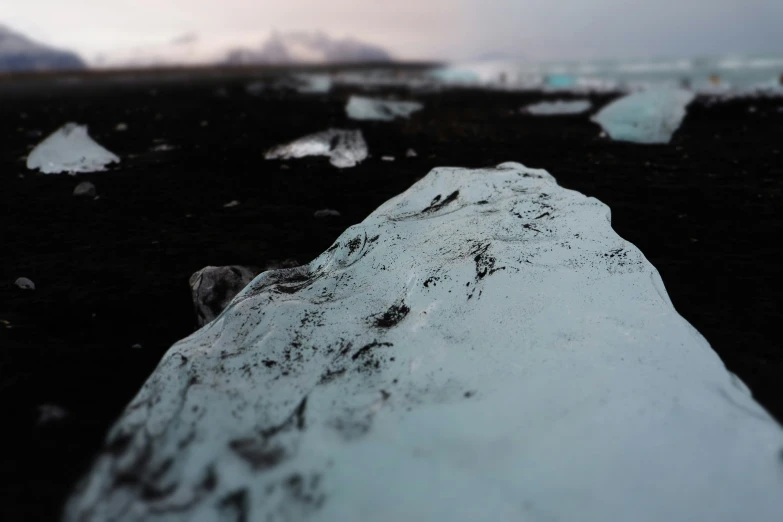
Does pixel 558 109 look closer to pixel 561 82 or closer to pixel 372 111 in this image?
pixel 372 111

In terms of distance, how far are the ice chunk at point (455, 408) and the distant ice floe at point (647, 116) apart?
9792 millimetres

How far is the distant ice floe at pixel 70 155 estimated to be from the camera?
924 centimetres

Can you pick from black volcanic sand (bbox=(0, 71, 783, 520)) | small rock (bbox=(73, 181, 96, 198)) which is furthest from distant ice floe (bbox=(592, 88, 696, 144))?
small rock (bbox=(73, 181, 96, 198))

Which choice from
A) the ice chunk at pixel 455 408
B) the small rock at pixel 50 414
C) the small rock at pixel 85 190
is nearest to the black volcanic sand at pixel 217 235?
the small rock at pixel 50 414

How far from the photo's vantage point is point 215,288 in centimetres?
410

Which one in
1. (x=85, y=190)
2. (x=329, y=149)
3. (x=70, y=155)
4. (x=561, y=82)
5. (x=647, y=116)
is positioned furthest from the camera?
(x=561, y=82)

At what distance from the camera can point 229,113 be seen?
66.6 ft

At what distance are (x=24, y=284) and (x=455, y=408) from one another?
4.33m

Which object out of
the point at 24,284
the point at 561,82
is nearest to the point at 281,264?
the point at 24,284

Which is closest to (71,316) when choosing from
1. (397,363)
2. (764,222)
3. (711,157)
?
(397,363)

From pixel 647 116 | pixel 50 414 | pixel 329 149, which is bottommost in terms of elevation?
pixel 50 414

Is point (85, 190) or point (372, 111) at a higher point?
point (372, 111)

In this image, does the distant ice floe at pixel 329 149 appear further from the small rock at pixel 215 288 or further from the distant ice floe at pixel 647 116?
the distant ice floe at pixel 647 116

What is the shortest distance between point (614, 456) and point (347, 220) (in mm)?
4891
